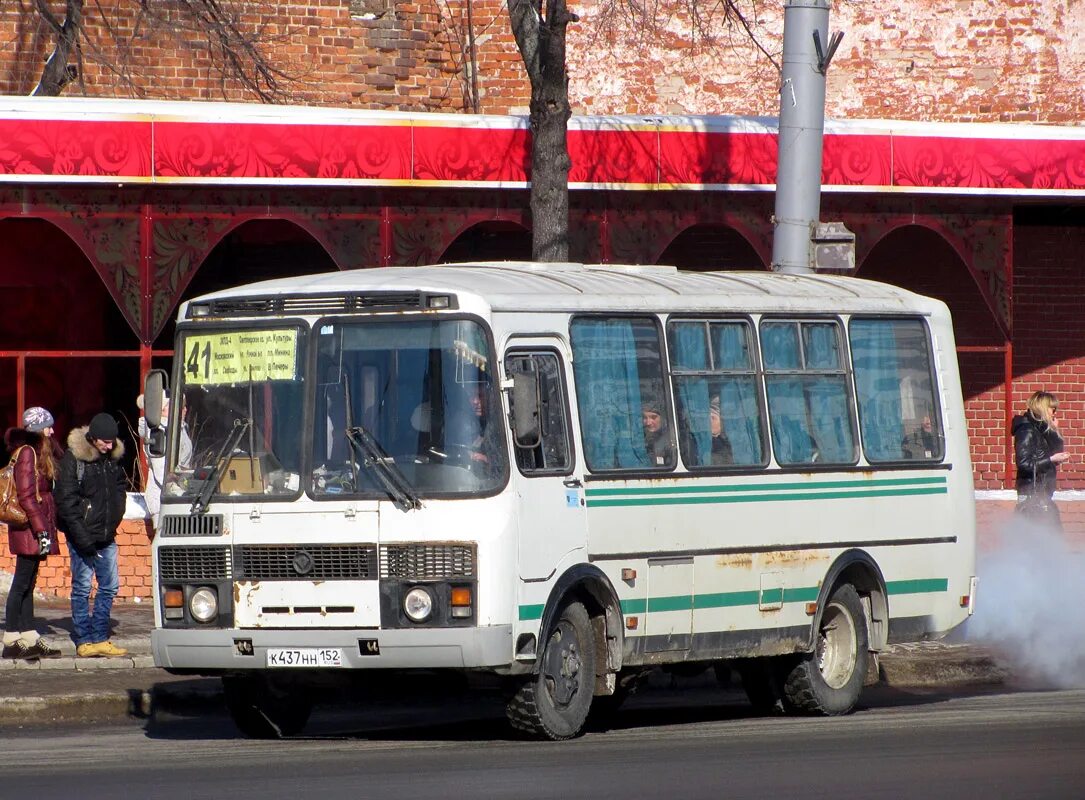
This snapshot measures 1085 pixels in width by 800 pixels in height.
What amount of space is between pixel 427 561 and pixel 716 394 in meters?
A: 2.47

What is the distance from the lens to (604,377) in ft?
35.6

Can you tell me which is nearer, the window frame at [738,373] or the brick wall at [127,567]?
the window frame at [738,373]

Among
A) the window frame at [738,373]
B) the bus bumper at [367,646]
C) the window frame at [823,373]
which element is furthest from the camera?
the window frame at [823,373]

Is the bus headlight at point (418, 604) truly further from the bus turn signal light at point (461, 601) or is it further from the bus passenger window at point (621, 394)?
the bus passenger window at point (621, 394)

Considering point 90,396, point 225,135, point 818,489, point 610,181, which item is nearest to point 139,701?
point 818,489

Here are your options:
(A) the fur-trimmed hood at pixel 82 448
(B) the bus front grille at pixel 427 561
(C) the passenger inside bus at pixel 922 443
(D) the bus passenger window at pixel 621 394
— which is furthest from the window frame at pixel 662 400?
(A) the fur-trimmed hood at pixel 82 448

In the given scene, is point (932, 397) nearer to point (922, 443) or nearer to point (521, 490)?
point (922, 443)

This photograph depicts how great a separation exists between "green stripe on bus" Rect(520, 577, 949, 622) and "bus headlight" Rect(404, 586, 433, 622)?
0.48 meters

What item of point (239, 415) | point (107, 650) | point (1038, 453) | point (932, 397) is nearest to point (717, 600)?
point (932, 397)

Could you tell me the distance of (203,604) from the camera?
10250 mm

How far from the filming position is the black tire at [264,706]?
10961mm

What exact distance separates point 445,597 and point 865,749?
2289mm

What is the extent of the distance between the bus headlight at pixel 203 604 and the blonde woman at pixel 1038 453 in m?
9.57

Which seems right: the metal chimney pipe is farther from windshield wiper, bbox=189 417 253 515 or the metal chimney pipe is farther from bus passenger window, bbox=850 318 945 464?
windshield wiper, bbox=189 417 253 515
